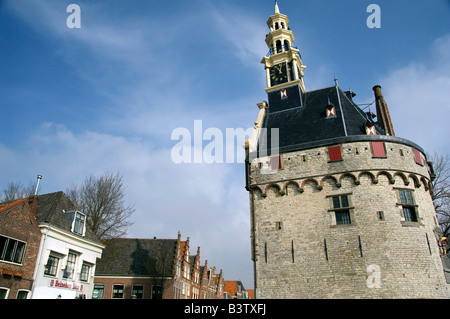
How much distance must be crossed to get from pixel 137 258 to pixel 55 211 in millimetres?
13118

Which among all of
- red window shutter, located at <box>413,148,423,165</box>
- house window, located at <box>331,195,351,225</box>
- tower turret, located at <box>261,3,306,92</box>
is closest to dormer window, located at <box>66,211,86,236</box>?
house window, located at <box>331,195,351,225</box>

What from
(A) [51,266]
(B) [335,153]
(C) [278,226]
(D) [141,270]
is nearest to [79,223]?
(A) [51,266]

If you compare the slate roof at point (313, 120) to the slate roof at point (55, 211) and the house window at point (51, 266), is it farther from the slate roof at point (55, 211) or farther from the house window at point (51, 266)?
the house window at point (51, 266)

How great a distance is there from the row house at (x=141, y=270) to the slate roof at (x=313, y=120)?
607 inches

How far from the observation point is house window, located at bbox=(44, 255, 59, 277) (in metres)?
15.9

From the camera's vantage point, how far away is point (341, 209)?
647 inches

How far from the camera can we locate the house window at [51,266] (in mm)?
15920

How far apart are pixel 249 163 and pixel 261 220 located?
13.3 feet

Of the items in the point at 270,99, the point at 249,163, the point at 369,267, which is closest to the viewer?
the point at 369,267

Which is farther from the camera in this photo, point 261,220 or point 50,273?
point 261,220

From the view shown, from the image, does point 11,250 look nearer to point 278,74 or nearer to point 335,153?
point 335,153
